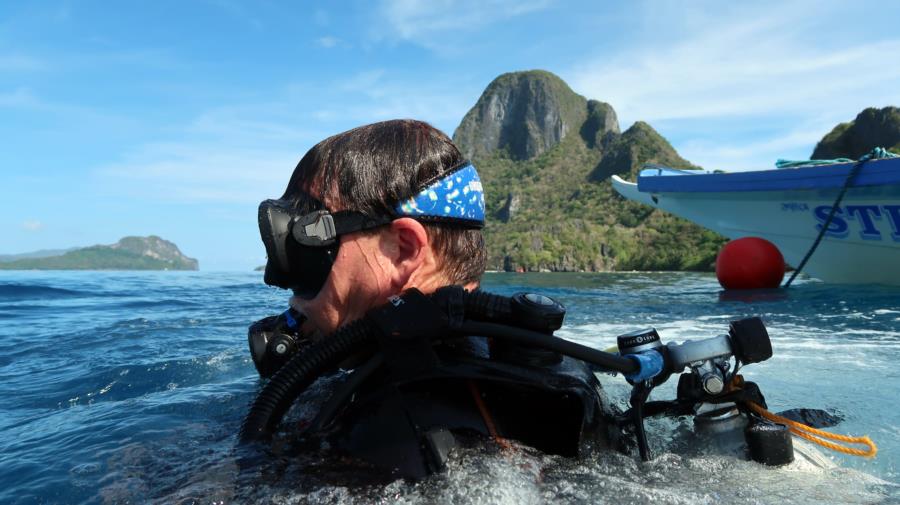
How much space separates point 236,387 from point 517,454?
233cm

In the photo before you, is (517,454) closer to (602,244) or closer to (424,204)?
(424,204)

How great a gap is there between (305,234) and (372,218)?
0.20 metres

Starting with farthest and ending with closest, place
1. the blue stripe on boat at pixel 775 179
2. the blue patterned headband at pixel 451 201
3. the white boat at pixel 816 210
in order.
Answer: the white boat at pixel 816 210, the blue stripe on boat at pixel 775 179, the blue patterned headband at pixel 451 201

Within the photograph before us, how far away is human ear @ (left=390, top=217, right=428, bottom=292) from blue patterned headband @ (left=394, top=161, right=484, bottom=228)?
0.04 m

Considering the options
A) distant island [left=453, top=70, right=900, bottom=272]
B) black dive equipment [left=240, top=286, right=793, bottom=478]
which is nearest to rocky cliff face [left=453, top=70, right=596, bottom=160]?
distant island [left=453, top=70, right=900, bottom=272]

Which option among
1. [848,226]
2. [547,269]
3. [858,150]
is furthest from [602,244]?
[848,226]

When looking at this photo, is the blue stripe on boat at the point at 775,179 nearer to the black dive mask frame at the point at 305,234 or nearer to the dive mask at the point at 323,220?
the dive mask at the point at 323,220

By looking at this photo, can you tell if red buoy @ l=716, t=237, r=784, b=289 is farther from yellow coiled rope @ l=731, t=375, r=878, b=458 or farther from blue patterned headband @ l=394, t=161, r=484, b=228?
blue patterned headband @ l=394, t=161, r=484, b=228

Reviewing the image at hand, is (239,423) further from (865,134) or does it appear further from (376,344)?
(865,134)

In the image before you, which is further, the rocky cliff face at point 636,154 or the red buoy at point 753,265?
the rocky cliff face at point 636,154

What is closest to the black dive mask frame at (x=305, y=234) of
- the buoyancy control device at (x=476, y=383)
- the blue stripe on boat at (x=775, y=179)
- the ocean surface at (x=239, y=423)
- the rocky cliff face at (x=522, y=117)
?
the buoyancy control device at (x=476, y=383)

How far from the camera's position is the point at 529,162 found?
148 metres

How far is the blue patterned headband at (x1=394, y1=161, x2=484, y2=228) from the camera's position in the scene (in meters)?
1.59

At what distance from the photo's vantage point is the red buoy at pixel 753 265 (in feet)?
35.3
